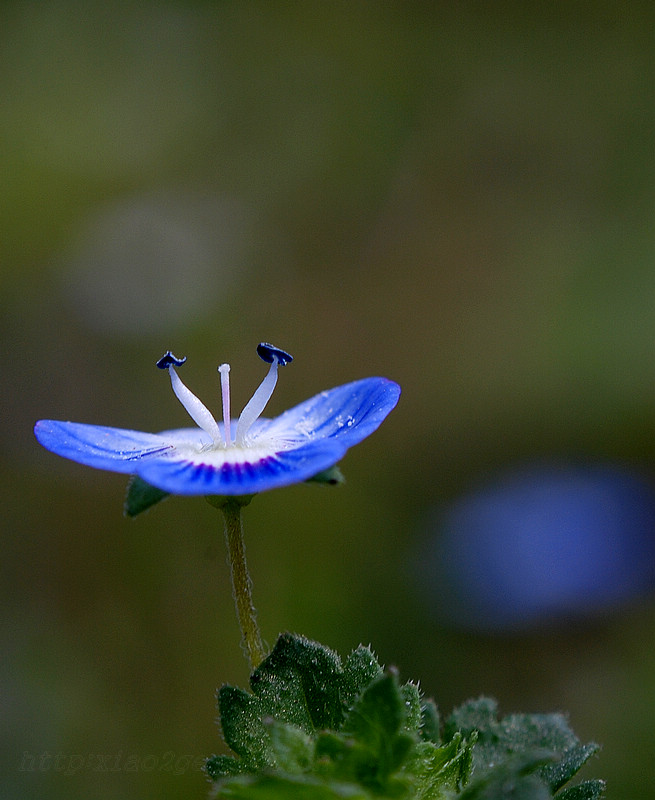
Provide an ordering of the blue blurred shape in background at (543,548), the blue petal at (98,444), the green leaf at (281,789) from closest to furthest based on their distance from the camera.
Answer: the green leaf at (281,789) → the blue petal at (98,444) → the blue blurred shape in background at (543,548)

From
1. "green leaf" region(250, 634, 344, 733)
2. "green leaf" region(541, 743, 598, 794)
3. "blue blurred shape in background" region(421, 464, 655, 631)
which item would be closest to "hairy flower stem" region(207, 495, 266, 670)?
"green leaf" region(250, 634, 344, 733)

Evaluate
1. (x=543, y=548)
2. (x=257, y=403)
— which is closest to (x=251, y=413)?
(x=257, y=403)

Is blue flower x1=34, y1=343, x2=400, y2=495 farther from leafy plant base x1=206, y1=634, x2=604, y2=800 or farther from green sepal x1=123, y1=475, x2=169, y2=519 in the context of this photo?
leafy plant base x1=206, y1=634, x2=604, y2=800

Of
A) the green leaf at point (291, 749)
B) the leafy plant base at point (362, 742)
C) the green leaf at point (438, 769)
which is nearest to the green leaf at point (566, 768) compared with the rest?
the leafy plant base at point (362, 742)

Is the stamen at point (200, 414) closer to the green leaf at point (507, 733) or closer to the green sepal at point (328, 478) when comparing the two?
the green sepal at point (328, 478)

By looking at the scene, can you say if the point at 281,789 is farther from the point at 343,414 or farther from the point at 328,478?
the point at 343,414
